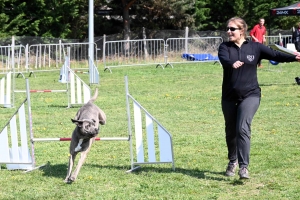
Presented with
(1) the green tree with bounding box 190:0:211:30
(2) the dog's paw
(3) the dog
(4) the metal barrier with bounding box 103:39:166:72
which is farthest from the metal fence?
(2) the dog's paw

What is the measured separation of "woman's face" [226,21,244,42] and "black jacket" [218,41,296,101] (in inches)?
3.9

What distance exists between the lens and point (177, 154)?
8953 millimetres

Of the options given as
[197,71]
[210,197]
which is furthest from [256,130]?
[197,71]

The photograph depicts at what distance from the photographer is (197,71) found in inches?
925

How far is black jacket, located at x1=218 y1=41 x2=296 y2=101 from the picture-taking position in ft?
23.0

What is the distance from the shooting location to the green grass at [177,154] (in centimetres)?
682

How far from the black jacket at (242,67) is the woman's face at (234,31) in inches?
3.9

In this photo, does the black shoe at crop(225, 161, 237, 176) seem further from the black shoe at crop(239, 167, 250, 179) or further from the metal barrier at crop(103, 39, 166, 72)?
the metal barrier at crop(103, 39, 166, 72)

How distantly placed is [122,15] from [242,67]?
3236 cm

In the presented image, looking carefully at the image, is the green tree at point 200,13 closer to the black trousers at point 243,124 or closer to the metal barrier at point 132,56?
the metal barrier at point 132,56

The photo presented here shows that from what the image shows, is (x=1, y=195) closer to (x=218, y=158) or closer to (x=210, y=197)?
(x=210, y=197)

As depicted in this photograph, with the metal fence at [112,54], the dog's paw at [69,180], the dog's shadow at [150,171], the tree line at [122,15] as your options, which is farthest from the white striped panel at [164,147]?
the tree line at [122,15]

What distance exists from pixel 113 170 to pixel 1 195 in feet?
5.30

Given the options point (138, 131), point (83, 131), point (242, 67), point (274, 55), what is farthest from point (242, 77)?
point (83, 131)
